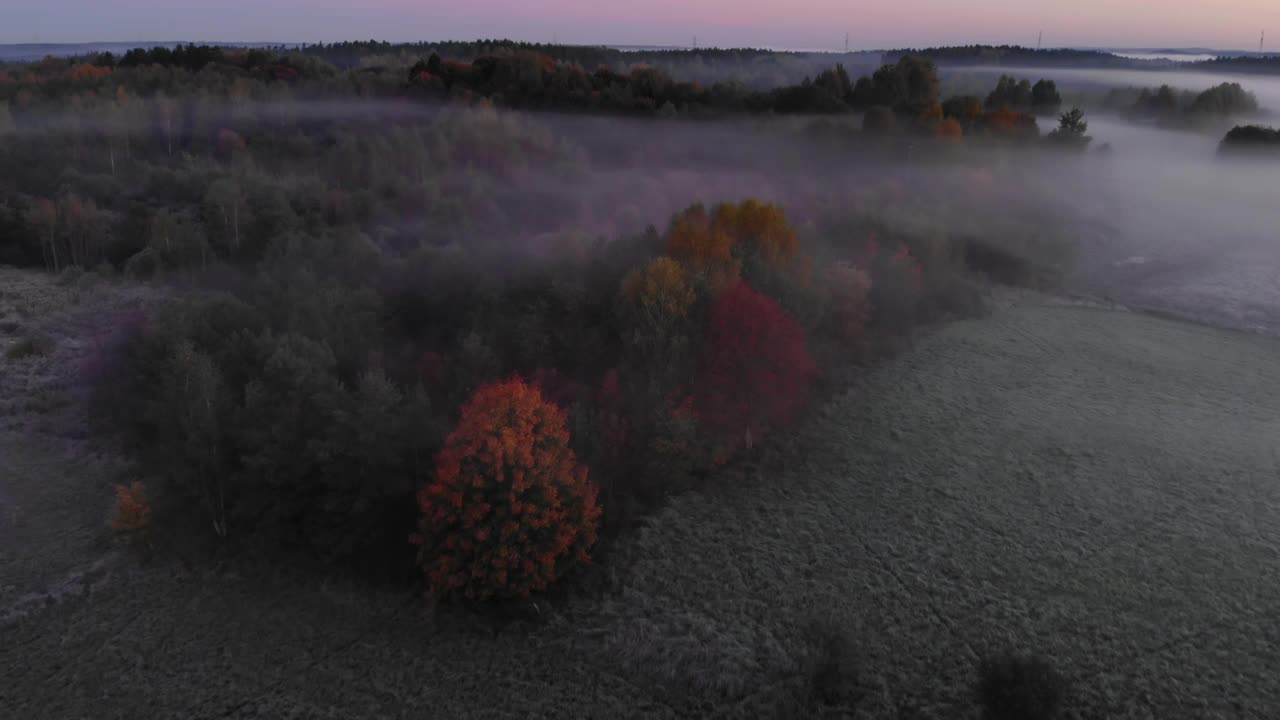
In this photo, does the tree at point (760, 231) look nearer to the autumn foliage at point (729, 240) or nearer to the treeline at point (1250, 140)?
the autumn foliage at point (729, 240)

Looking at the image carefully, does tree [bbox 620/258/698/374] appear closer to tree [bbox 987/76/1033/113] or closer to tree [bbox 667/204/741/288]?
tree [bbox 667/204/741/288]

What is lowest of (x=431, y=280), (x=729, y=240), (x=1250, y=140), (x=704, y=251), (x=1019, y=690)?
(x=1019, y=690)

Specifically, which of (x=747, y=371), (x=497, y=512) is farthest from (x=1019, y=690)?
(x=747, y=371)

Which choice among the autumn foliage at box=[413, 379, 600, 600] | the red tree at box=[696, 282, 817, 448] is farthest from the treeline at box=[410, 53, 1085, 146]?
the autumn foliage at box=[413, 379, 600, 600]

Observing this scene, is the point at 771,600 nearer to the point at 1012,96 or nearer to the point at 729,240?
the point at 729,240

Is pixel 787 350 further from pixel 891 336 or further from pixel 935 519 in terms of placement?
pixel 891 336

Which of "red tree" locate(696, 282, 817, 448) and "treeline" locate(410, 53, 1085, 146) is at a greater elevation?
"treeline" locate(410, 53, 1085, 146)
